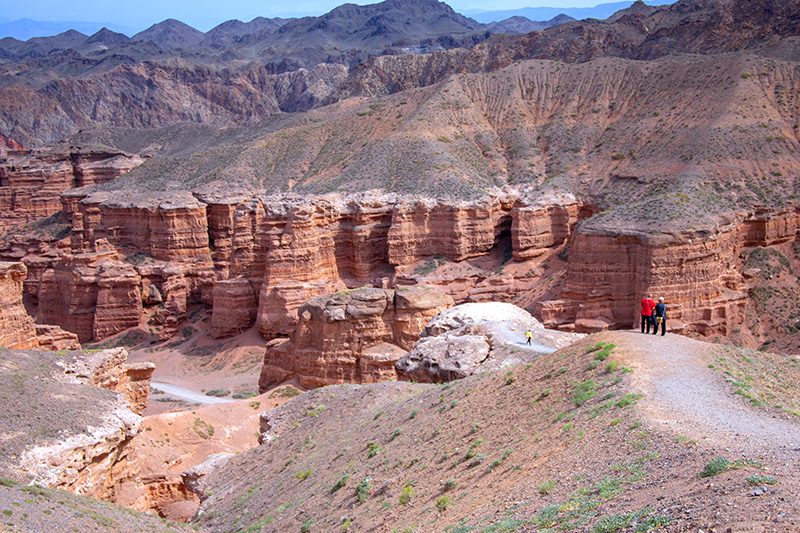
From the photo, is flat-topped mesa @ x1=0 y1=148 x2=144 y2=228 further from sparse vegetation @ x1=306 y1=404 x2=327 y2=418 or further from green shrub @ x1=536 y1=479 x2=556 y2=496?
Result: green shrub @ x1=536 y1=479 x2=556 y2=496

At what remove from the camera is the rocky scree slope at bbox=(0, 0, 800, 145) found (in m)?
79.9

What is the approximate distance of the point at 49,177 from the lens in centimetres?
8731

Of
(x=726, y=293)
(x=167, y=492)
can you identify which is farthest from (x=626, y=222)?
(x=167, y=492)

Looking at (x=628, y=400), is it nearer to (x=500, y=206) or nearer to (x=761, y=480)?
(x=761, y=480)

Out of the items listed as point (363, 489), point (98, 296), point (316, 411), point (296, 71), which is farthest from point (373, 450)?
point (296, 71)

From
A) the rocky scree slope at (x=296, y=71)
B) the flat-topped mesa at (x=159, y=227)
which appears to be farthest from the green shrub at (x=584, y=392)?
the rocky scree slope at (x=296, y=71)

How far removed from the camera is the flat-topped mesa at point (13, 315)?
101 feet

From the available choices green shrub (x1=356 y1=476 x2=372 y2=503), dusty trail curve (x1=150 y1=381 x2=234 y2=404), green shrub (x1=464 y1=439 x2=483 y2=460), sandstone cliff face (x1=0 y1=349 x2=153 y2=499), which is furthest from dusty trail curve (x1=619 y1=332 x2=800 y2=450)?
dusty trail curve (x1=150 y1=381 x2=234 y2=404)

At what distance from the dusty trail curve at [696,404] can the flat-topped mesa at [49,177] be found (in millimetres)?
75869

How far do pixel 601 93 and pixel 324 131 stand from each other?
23.9 m

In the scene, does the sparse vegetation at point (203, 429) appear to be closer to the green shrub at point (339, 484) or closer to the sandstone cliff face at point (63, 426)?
the sandstone cliff face at point (63, 426)

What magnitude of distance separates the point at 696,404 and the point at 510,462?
3234 millimetres

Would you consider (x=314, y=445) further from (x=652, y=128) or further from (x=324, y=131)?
(x=324, y=131)

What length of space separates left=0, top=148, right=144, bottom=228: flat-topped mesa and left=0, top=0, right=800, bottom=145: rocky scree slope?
40493 mm
